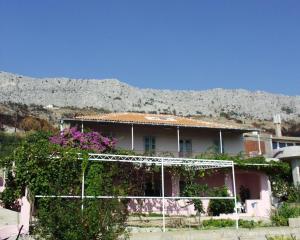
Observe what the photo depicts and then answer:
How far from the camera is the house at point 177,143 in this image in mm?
25078

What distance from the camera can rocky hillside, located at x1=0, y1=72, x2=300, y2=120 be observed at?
295ft

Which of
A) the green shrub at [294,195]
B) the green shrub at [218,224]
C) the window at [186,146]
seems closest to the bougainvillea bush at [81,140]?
the green shrub at [218,224]

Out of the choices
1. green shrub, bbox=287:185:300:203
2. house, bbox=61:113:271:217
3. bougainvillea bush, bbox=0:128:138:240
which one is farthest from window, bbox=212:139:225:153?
bougainvillea bush, bbox=0:128:138:240

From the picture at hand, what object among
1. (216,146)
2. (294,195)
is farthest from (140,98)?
(294,195)

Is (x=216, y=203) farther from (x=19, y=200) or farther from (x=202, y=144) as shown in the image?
(x=19, y=200)

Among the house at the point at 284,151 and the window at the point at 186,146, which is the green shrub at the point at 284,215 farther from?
the window at the point at 186,146

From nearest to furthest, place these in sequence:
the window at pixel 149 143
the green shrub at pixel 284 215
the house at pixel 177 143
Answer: the green shrub at pixel 284 215
the house at pixel 177 143
the window at pixel 149 143

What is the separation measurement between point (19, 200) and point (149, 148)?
444 inches

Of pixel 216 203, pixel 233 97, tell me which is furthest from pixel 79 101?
pixel 216 203

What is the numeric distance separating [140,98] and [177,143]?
6828cm

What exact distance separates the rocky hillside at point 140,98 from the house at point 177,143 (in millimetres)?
56621

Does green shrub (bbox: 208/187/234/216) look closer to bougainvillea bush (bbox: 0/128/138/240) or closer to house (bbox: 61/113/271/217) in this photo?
house (bbox: 61/113/271/217)

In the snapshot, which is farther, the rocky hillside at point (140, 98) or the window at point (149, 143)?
the rocky hillside at point (140, 98)

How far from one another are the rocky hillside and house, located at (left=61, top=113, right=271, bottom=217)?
56.6 m
